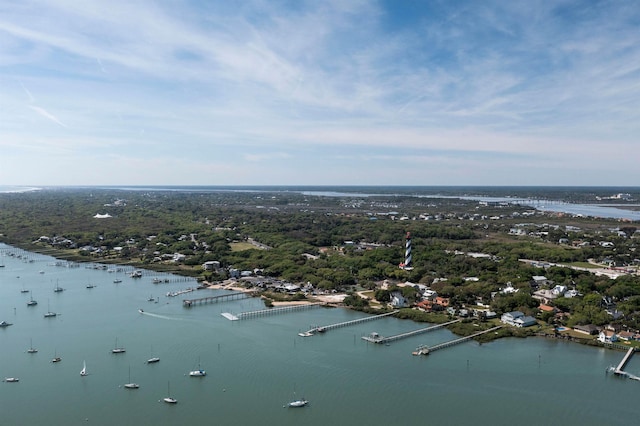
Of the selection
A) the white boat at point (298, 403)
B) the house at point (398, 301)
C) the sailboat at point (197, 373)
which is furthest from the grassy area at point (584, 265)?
the sailboat at point (197, 373)

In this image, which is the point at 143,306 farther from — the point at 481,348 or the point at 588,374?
the point at 588,374

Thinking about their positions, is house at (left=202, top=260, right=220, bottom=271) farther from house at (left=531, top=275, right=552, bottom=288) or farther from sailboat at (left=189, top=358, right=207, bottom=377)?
house at (left=531, top=275, right=552, bottom=288)

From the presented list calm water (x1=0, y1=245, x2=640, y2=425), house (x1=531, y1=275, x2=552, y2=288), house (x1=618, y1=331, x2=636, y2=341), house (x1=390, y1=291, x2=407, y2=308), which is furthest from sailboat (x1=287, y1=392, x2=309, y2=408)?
house (x1=531, y1=275, x2=552, y2=288)

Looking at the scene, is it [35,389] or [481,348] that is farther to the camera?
[481,348]

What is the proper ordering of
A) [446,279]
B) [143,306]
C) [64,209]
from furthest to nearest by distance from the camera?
[64,209]
[446,279]
[143,306]

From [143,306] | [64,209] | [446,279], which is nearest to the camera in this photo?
[143,306]

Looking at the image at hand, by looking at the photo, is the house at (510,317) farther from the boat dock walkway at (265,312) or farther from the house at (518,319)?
the boat dock walkway at (265,312)

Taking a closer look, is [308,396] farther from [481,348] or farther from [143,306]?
[143,306]

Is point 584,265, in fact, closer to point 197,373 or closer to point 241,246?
point 241,246

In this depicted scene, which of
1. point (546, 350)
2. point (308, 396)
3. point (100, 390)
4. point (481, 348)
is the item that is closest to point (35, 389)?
point (100, 390)
